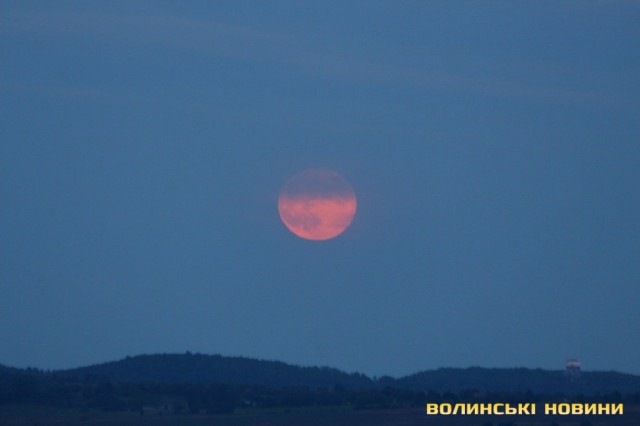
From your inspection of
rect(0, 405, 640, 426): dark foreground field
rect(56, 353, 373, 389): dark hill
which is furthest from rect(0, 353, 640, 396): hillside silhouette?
rect(0, 405, 640, 426): dark foreground field

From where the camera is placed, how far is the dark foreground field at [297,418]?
59406 millimetres

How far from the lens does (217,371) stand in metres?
102

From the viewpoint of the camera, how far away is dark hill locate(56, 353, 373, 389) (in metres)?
97.9

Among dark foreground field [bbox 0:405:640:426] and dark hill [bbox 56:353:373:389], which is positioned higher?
dark hill [bbox 56:353:373:389]

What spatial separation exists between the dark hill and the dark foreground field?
27.6m

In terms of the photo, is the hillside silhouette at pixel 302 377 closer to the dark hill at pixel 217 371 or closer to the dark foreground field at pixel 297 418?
the dark hill at pixel 217 371

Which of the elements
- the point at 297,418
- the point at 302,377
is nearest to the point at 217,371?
the point at 302,377

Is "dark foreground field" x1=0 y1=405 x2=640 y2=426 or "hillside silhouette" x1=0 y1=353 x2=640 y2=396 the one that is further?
"hillside silhouette" x1=0 y1=353 x2=640 y2=396

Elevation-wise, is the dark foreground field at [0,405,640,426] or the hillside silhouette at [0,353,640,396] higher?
the hillside silhouette at [0,353,640,396]

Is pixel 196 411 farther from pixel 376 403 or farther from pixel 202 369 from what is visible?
pixel 202 369

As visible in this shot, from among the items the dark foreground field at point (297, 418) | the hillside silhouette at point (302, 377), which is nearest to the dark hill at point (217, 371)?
the hillside silhouette at point (302, 377)

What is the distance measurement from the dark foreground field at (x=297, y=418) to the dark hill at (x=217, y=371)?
2762 centimetres

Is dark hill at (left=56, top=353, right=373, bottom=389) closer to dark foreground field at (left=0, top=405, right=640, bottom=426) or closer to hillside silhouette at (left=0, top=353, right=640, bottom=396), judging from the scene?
hillside silhouette at (left=0, top=353, right=640, bottom=396)

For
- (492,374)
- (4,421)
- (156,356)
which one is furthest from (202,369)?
(4,421)
